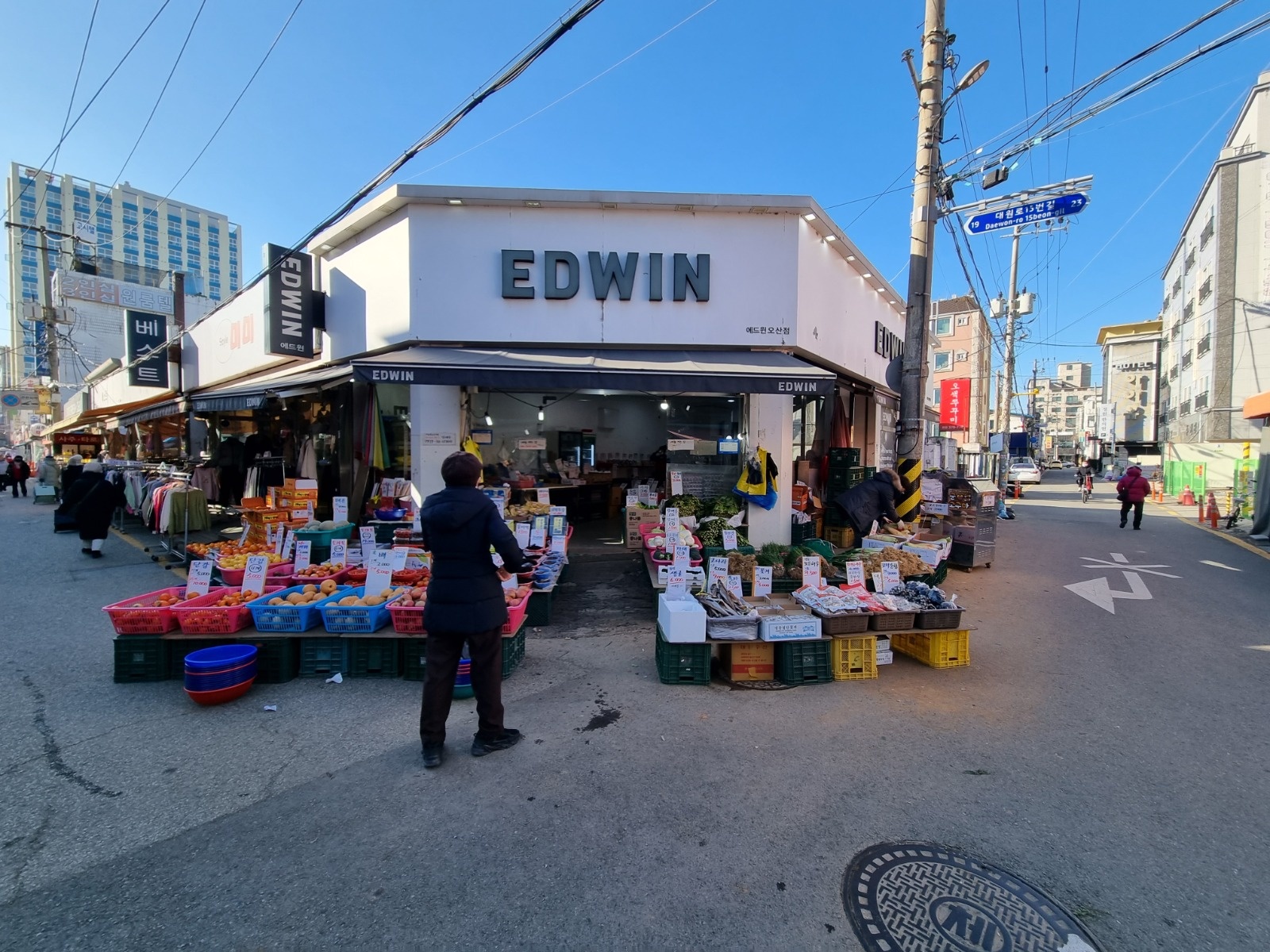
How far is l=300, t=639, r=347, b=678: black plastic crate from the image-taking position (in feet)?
16.2

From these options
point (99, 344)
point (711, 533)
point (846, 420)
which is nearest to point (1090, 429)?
point (846, 420)

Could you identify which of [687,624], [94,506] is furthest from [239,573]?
[94,506]

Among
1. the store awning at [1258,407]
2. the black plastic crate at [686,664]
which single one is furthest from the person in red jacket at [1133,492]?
the black plastic crate at [686,664]

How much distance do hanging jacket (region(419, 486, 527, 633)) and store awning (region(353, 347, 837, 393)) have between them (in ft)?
14.6

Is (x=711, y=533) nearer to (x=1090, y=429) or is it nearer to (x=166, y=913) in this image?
(x=166, y=913)

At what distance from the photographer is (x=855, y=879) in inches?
104

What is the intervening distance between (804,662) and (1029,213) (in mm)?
9172

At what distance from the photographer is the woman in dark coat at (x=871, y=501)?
8.17 metres

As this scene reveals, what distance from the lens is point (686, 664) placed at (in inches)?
192

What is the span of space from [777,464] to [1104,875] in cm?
727

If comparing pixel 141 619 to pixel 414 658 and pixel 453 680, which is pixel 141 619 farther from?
pixel 453 680

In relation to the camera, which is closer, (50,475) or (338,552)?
(338,552)

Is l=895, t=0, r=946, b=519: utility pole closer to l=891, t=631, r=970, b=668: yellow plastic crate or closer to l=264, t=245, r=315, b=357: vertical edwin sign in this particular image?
l=891, t=631, r=970, b=668: yellow plastic crate

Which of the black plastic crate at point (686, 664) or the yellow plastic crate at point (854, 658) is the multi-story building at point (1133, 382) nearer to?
the yellow plastic crate at point (854, 658)
